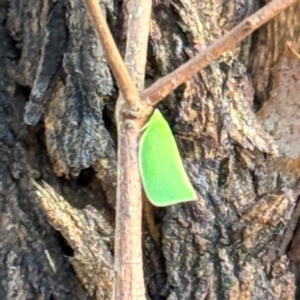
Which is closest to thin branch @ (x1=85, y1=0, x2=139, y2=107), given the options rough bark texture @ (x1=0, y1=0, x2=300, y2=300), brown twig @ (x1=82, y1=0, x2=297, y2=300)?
brown twig @ (x1=82, y1=0, x2=297, y2=300)

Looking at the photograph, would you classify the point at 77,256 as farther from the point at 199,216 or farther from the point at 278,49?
the point at 278,49

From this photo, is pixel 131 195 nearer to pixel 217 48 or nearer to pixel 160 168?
pixel 160 168

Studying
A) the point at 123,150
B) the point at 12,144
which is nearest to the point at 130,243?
the point at 123,150

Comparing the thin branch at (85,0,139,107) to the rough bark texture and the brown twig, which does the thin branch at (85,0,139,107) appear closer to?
the brown twig

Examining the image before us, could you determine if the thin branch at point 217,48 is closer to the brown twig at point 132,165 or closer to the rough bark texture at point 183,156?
the brown twig at point 132,165

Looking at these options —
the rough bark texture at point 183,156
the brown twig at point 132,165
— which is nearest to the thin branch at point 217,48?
the brown twig at point 132,165
